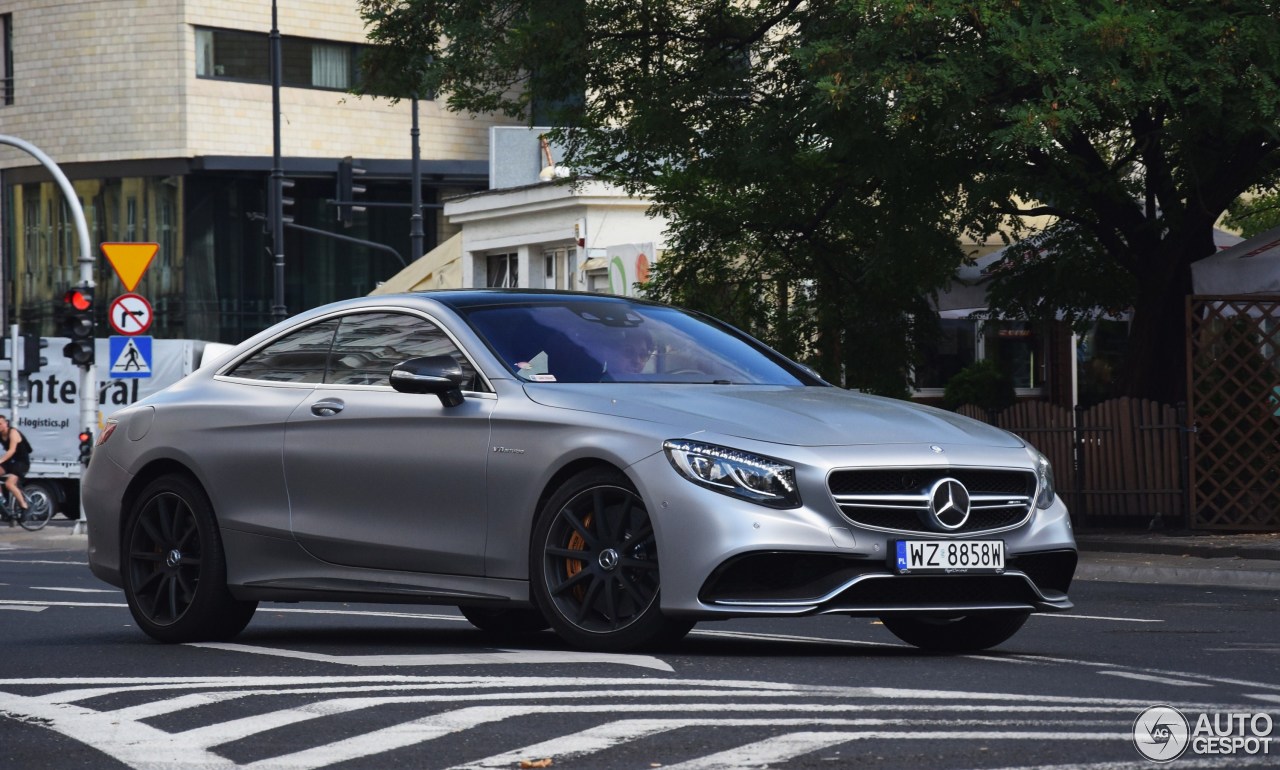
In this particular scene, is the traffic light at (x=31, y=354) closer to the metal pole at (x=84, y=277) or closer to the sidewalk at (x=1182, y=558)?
the metal pole at (x=84, y=277)

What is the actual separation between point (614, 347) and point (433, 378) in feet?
2.59

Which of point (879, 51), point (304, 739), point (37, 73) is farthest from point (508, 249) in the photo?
point (304, 739)

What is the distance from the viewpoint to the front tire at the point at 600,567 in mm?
8188

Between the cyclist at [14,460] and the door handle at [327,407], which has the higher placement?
the door handle at [327,407]

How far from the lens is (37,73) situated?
59.0 metres

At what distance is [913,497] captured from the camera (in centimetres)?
813

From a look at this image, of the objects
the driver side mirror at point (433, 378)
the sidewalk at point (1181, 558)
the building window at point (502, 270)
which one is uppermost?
the building window at point (502, 270)

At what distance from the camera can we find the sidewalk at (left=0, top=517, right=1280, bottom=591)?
1688cm

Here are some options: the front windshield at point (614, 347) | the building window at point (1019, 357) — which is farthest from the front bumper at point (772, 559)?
the building window at point (1019, 357)

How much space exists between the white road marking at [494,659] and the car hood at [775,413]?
33.0 inches

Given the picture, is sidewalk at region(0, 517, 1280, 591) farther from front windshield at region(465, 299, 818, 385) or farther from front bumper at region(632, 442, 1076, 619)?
front bumper at region(632, 442, 1076, 619)

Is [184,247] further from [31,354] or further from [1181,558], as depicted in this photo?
[1181,558]

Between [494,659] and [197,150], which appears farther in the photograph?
[197,150]

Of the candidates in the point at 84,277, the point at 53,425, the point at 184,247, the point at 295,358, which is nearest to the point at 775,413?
the point at 295,358
